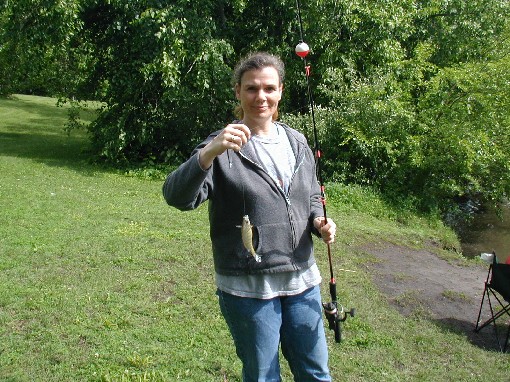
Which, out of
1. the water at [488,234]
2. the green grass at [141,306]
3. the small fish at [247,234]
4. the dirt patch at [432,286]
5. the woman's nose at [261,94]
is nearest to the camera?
the small fish at [247,234]

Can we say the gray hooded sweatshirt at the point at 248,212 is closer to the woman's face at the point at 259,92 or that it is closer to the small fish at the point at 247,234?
the small fish at the point at 247,234

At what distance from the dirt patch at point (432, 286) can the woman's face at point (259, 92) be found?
3.67 metres

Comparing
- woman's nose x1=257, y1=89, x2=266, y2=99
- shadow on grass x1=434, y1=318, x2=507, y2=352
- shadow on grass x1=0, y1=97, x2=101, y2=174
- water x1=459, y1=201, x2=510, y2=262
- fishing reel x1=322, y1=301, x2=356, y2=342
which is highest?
woman's nose x1=257, y1=89, x2=266, y2=99

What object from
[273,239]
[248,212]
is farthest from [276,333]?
[248,212]

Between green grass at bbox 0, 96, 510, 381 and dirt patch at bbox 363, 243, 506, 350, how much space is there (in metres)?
0.21

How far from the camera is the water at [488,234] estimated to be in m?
9.61

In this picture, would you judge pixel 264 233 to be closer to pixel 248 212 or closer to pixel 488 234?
pixel 248 212

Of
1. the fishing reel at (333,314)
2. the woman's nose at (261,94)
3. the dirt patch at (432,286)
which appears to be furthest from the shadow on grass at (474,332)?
the woman's nose at (261,94)

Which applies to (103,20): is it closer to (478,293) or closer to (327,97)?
(327,97)

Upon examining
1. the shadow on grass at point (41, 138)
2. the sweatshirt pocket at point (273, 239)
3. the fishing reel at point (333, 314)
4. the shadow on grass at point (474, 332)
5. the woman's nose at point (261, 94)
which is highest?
the woman's nose at point (261, 94)

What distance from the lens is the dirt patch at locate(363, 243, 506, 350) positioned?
5.24 metres

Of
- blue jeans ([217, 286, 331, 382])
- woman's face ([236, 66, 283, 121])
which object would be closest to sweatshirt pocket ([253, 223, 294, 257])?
blue jeans ([217, 286, 331, 382])

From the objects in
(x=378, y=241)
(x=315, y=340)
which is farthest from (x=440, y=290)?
(x=315, y=340)

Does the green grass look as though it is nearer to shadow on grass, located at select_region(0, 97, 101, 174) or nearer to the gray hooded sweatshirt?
the gray hooded sweatshirt
